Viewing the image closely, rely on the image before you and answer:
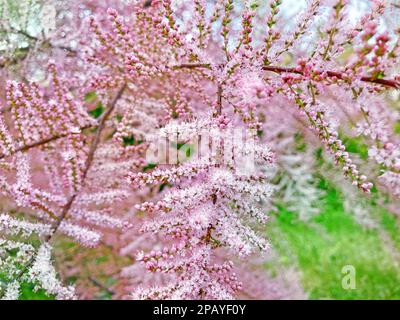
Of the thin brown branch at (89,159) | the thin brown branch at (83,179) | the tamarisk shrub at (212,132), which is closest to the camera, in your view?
the tamarisk shrub at (212,132)

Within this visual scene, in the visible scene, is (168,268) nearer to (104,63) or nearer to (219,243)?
(219,243)

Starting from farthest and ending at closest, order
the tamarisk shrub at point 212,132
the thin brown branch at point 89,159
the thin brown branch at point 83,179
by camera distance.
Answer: the thin brown branch at point 89,159
the thin brown branch at point 83,179
the tamarisk shrub at point 212,132

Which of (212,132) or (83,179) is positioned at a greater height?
(83,179)

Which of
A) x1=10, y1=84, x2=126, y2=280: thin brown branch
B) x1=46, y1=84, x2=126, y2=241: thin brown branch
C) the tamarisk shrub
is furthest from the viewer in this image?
x1=46, y1=84, x2=126, y2=241: thin brown branch

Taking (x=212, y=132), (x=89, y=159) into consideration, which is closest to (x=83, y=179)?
(x=89, y=159)

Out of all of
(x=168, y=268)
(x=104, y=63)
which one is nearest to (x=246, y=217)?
(x=168, y=268)

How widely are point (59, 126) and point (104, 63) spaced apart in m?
0.39

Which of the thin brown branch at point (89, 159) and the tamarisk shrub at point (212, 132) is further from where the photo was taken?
the thin brown branch at point (89, 159)

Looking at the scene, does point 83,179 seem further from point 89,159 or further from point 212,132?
point 212,132

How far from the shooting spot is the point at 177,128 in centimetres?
155

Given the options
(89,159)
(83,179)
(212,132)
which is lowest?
(212,132)

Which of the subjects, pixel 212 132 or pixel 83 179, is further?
pixel 83 179

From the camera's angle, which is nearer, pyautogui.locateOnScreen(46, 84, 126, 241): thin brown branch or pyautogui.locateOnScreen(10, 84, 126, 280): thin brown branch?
pyautogui.locateOnScreen(10, 84, 126, 280): thin brown branch
